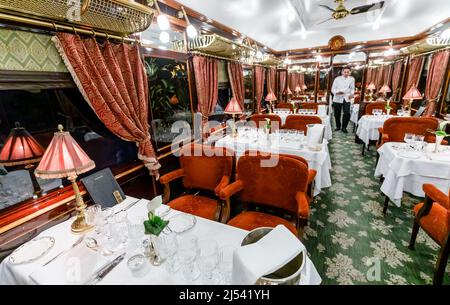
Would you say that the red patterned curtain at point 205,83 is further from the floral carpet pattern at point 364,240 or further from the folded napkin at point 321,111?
the folded napkin at point 321,111

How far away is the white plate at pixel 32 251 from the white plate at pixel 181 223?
784 millimetres

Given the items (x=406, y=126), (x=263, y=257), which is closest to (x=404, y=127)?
(x=406, y=126)

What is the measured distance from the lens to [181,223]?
1.52m

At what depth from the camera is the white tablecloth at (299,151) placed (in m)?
2.83

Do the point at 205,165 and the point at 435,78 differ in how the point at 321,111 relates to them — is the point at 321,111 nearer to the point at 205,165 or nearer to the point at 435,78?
the point at 435,78

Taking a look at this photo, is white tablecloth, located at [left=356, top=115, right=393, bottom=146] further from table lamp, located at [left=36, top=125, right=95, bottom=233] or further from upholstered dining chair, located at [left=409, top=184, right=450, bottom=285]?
table lamp, located at [left=36, top=125, right=95, bottom=233]

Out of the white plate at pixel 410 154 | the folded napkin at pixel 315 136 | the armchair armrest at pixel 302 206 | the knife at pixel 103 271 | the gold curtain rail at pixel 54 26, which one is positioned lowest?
the armchair armrest at pixel 302 206

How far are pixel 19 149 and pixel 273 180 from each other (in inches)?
84.1

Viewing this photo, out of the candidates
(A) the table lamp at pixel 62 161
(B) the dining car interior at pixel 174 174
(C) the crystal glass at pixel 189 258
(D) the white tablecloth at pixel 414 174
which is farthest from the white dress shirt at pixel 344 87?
(A) the table lamp at pixel 62 161

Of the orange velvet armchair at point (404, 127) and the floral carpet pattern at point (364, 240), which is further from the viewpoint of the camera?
the orange velvet armchair at point (404, 127)

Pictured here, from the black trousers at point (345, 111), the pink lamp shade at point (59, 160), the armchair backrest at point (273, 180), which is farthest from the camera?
the black trousers at point (345, 111)

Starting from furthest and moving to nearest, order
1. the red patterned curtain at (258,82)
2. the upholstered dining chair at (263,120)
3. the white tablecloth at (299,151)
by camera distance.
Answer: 1. the red patterned curtain at (258,82)
2. the upholstered dining chair at (263,120)
3. the white tablecloth at (299,151)
